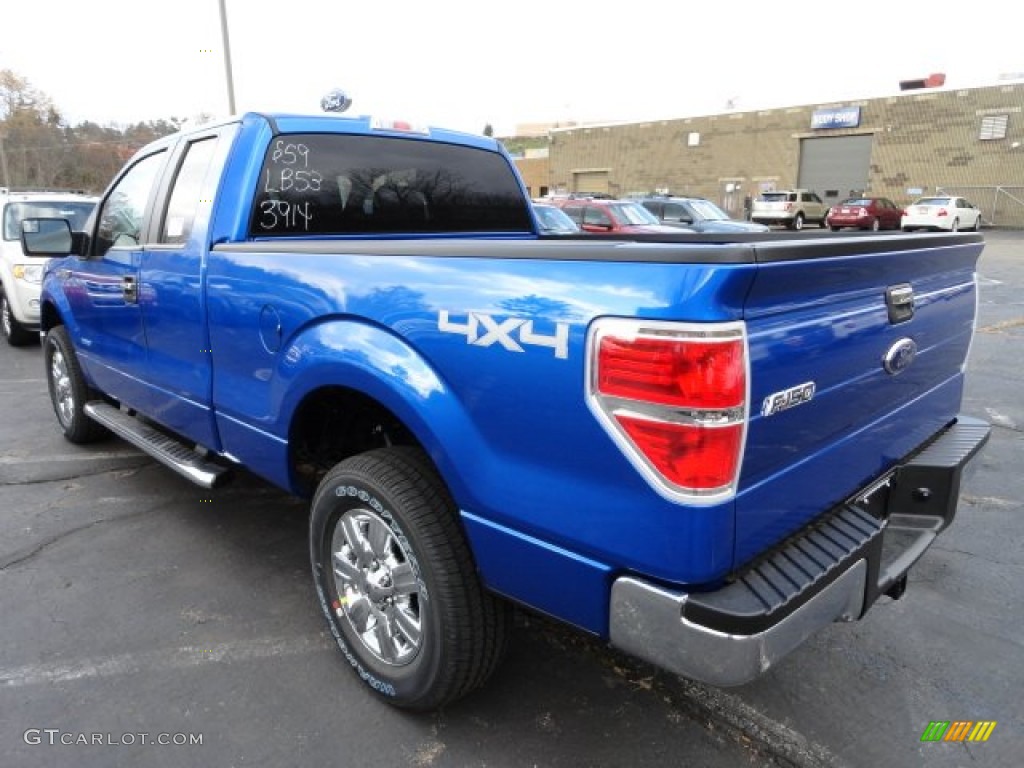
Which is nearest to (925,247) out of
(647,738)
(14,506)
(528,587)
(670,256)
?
(670,256)

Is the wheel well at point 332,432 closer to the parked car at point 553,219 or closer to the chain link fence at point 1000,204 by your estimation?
the parked car at point 553,219

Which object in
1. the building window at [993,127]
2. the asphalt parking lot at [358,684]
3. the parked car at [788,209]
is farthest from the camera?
the building window at [993,127]

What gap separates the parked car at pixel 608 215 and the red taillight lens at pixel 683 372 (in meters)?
13.4

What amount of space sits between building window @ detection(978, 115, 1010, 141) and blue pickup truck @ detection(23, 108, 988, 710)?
4139 cm

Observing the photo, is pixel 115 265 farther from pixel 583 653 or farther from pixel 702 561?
pixel 702 561

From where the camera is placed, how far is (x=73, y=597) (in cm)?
325

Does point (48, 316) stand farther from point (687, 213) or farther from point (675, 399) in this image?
point (687, 213)

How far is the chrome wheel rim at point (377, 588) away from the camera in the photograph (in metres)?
2.41

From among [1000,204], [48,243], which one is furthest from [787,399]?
[1000,204]

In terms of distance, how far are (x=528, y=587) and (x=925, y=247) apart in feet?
5.52

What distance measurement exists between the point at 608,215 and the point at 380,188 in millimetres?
12514

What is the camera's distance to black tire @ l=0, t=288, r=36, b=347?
29.0 ft

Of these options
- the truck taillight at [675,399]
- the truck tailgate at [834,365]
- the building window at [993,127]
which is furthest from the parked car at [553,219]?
the building window at [993,127]

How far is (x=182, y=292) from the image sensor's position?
128 inches
